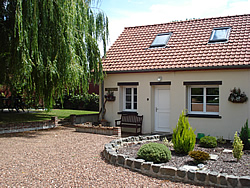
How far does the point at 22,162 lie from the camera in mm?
7000

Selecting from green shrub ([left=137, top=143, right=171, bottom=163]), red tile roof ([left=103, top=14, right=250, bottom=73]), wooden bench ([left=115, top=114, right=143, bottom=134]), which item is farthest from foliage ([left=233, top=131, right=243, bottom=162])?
wooden bench ([left=115, top=114, right=143, bottom=134])

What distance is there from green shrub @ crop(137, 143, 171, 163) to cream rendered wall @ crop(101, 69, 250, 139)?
4859mm

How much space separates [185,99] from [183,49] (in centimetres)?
243

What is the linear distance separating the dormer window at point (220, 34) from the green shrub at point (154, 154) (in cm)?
721

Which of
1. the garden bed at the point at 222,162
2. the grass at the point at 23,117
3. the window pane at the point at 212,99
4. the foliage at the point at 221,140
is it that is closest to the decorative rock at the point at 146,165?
the garden bed at the point at 222,162

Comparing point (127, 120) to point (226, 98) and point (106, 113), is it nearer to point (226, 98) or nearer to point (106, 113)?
point (106, 113)

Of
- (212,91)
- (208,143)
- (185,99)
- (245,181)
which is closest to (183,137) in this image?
(208,143)

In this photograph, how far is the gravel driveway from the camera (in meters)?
5.57

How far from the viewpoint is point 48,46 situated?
10.8 meters

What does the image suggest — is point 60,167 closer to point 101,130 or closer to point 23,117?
point 101,130

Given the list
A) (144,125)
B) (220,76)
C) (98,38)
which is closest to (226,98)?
(220,76)

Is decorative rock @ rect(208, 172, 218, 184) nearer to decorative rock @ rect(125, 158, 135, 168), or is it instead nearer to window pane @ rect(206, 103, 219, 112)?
decorative rock @ rect(125, 158, 135, 168)

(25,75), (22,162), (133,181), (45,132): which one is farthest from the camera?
(45,132)

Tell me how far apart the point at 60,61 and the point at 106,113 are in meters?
4.05
